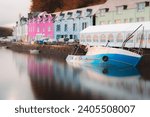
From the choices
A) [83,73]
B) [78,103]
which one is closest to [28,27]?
[83,73]

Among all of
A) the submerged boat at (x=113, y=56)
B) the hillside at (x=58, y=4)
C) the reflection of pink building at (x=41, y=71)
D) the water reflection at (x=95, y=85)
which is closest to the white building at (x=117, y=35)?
the submerged boat at (x=113, y=56)

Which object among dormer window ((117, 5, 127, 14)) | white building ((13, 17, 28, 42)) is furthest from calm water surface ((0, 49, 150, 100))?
white building ((13, 17, 28, 42))

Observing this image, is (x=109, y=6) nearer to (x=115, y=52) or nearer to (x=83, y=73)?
(x=115, y=52)

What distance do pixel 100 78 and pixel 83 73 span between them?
3.52 ft

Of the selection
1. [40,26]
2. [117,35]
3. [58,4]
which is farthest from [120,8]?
[58,4]

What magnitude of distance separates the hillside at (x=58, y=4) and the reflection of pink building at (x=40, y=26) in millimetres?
919

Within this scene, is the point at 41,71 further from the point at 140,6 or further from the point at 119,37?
the point at 140,6

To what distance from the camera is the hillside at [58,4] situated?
25.6 metres

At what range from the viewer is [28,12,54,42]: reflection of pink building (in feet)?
79.3

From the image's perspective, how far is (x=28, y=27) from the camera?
28.4 meters

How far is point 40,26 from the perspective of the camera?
2586cm

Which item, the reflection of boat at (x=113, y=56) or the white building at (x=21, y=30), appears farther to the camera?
the white building at (x=21, y=30)

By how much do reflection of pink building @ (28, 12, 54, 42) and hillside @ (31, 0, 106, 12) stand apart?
919 millimetres

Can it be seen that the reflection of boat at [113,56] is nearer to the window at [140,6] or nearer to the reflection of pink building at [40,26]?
the window at [140,6]
